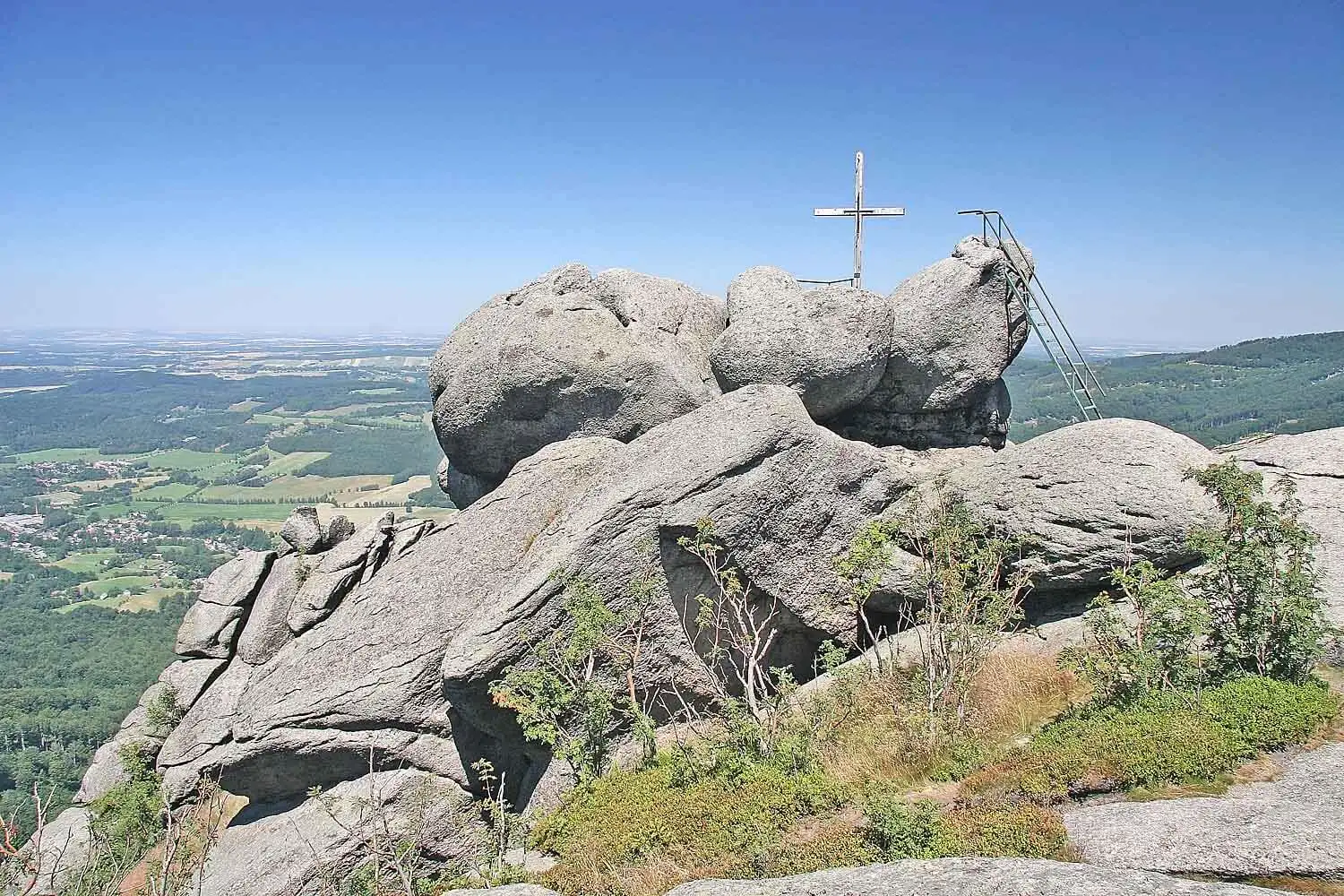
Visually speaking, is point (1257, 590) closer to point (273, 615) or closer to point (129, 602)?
point (273, 615)

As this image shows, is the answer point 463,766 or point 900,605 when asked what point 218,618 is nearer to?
point 463,766

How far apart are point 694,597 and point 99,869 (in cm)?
1106

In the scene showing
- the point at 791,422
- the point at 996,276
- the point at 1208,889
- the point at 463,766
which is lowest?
the point at 463,766

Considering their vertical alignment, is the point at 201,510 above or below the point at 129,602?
above

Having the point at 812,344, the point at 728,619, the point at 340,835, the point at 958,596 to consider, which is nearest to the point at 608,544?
the point at 728,619

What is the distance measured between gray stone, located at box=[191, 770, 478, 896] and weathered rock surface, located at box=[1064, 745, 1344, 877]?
10.7m

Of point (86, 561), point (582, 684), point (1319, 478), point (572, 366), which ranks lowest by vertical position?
point (86, 561)

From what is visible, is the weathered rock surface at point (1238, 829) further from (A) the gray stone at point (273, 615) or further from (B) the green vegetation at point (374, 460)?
(B) the green vegetation at point (374, 460)

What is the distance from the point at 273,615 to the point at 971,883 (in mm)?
17348

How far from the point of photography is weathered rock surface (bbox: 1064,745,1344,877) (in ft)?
21.9

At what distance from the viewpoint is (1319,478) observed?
13492 mm

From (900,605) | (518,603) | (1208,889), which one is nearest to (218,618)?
(518,603)

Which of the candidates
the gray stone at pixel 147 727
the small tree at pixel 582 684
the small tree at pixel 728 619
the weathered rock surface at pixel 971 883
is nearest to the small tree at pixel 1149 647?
the weathered rock surface at pixel 971 883

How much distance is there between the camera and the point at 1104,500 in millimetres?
13539
